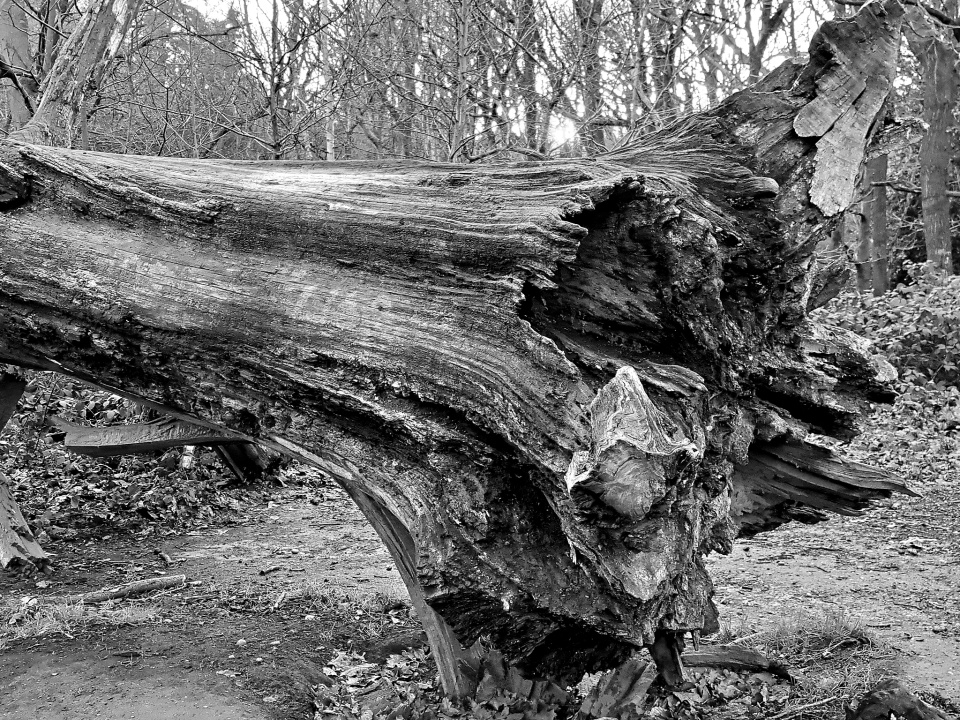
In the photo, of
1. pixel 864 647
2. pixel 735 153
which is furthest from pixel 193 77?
pixel 864 647

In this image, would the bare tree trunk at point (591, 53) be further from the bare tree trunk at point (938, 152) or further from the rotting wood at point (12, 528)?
the bare tree trunk at point (938, 152)

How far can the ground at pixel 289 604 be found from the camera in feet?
12.3

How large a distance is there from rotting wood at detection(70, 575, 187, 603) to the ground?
0.13 meters

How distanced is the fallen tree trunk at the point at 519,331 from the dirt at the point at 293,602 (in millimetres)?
1176

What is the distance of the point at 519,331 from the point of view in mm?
2951

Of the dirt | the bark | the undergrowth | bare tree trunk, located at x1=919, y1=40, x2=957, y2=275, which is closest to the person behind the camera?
the dirt

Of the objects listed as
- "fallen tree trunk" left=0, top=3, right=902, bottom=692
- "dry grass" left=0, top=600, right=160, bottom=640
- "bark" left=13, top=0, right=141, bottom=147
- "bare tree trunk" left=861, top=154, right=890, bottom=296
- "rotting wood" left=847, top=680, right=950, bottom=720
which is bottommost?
"dry grass" left=0, top=600, right=160, bottom=640

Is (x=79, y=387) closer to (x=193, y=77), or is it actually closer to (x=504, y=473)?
(x=193, y=77)

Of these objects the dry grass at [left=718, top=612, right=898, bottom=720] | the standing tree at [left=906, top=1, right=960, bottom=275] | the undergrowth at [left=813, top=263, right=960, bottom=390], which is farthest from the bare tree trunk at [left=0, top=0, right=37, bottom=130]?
the standing tree at [left=906, top=1, right=960, bottom=275]

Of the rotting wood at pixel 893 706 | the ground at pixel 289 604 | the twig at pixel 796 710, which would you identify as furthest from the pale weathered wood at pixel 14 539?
the rotting wood at pixel 893 706

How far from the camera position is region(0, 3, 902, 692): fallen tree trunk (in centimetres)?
290

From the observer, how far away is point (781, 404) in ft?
12.4

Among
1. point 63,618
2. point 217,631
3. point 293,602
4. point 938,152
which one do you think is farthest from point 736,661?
point 938,152

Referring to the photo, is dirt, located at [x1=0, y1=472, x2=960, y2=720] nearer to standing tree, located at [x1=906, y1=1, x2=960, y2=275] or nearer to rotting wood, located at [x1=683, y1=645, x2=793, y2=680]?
rotting wood, located at [x1=683, y1=645, x2=793, y2=680]
